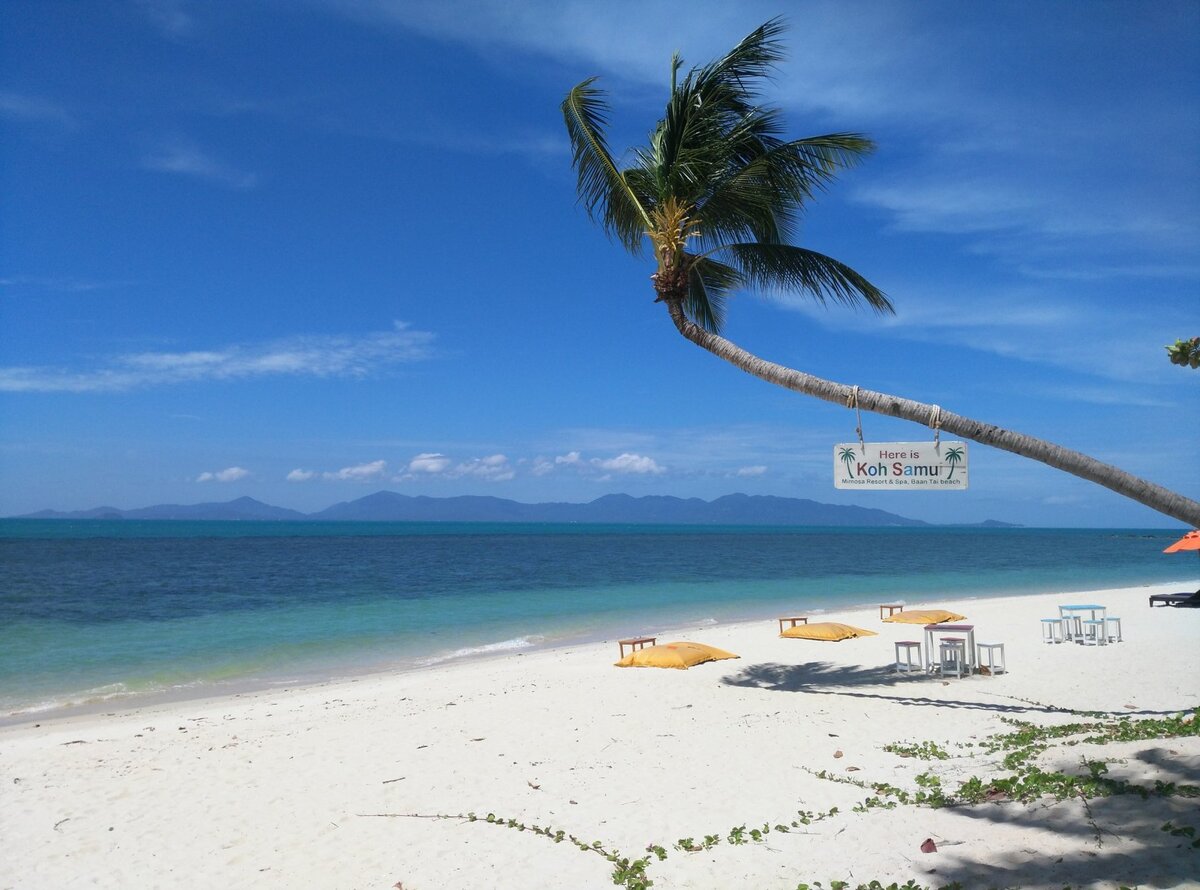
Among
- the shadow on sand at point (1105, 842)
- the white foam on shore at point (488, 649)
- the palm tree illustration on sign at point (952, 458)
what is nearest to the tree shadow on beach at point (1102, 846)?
the shadow on sand at point (1105, 842)

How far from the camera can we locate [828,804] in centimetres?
562

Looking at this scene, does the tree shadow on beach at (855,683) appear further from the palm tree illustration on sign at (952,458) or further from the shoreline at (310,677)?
the shoreline at (310,677)

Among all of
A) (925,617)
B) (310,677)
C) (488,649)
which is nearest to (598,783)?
(310,677)

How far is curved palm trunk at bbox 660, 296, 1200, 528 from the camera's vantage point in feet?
16.8

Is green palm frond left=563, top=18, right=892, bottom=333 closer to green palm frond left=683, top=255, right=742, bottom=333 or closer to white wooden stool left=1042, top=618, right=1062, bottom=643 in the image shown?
green palm frond left=683, top=255, right=742, bottom=333

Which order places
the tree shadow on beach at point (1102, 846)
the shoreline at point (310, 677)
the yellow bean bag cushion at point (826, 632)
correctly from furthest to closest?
the yellow bean bag cushion at point (826, 632)
the shoreline at point (310, 677)
the tree shadow on beach at point (1102, 846)

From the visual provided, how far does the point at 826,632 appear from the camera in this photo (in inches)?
589

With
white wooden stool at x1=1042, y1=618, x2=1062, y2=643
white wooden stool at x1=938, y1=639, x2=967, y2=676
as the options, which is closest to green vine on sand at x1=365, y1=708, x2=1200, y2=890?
white wooden stool at x1=938, y1=639, x2=967, y2=676

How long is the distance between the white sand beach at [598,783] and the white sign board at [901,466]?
7.65ft

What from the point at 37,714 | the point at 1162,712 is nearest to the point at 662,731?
the point at 1162,712

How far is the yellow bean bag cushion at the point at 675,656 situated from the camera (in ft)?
39.6

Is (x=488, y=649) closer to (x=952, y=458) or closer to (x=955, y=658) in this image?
(x=955, y=658)

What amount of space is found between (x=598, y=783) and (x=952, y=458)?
4.21 metres

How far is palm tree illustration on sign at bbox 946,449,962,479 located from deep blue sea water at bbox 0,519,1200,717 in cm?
1205
